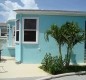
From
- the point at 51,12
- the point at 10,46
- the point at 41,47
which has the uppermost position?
the point at 51,12

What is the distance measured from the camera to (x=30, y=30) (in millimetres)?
18953

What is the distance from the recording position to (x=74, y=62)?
19203 mm

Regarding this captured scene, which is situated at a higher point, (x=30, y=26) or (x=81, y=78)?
(x=30, y=26)

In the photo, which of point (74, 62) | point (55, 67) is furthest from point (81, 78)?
point (74, 62)

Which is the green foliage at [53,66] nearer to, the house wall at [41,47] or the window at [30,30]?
the house wall at [41,47]

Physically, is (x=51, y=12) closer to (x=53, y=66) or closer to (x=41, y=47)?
(x=41, y=47)

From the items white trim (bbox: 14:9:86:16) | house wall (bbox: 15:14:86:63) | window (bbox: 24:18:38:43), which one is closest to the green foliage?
house wall (bbox: 15:14:86:63)

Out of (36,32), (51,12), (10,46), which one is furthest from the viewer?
(10,46)

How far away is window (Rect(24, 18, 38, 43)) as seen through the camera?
1894 centimetres

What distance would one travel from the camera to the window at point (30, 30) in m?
18.9

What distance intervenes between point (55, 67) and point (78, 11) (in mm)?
6068

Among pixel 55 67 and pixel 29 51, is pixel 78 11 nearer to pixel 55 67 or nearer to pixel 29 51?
pixel 29 51

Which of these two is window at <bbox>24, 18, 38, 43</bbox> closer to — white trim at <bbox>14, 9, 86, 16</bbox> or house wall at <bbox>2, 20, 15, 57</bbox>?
white trim at <bbox>14, 9, 86, 16</bbox>

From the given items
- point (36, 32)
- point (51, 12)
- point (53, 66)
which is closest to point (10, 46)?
point (36, 32)
